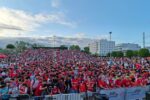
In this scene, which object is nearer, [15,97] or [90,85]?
[15,97]

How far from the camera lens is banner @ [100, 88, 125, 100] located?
556 inches

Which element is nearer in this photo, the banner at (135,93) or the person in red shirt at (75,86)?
the person in red shirt at (75,86)

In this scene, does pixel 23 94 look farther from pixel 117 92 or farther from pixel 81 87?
pixel 117 92

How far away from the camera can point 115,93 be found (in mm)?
14430

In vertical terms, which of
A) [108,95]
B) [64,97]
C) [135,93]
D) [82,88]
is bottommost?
[135,93]

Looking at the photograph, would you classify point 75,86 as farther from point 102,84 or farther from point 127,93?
point 127,93

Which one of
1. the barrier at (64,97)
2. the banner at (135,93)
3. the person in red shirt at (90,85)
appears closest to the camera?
the barrier at (64,97)

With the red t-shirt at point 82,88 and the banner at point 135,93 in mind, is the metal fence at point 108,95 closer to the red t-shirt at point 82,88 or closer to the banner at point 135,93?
the banner at point 135,93

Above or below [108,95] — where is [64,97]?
above

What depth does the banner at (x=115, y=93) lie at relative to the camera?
14.1 meters

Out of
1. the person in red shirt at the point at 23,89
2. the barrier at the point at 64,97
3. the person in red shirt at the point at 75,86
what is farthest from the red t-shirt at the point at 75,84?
the person in red shirt at the point at 23,89

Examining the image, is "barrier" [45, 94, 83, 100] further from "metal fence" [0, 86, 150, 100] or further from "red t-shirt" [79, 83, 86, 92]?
"red t-shirt" [79, 83, 86, 92]

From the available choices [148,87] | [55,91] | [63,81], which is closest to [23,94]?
[55,91]

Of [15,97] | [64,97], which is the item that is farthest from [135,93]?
[15,97]
